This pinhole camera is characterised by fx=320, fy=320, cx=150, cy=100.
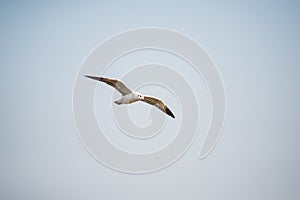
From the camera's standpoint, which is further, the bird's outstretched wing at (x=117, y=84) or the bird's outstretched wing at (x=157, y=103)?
the bird's outstretched wing at (x=157, y=103)

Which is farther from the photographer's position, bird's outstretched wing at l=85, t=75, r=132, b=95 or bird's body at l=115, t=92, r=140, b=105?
bird's body at l=115, t=92, r=140, b=105

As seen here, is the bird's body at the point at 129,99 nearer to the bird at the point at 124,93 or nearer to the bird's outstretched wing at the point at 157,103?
the bird at the point at 124,93

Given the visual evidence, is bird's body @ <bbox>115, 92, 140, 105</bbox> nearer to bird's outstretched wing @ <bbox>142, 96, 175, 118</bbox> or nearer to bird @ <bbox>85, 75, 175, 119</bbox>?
bird @ <bbox>85, 75, 175, 119</bbox>

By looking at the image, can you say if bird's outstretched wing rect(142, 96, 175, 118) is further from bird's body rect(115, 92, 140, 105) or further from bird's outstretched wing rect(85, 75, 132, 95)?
bird's outstretched wing rect(85, 75, 132, 95)

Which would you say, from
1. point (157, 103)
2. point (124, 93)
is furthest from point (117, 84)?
point (157, 103)

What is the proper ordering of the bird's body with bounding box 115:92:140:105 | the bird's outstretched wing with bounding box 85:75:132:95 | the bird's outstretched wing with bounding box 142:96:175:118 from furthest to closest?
the bird's outstretched wing with bounding box 142:96:175:118, the bird's body with bounding box 115:92:140:105, the bird's outstretched wing with bounding box 85:75:132:95

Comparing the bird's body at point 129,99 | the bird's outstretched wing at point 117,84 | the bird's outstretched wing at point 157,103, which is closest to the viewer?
the bird's outstretched wing at point 117,84

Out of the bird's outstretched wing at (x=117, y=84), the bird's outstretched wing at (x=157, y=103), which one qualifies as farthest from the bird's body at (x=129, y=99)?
the bird's outstretched wing at (x=157, y=103)

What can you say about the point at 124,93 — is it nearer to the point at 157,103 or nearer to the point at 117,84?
the point at 117,84

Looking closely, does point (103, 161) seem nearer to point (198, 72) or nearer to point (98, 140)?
point (98, 140)

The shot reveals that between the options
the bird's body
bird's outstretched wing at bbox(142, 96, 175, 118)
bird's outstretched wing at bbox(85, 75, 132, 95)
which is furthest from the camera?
bird's outstretched wing at bbox(142, 96, 175, 118)

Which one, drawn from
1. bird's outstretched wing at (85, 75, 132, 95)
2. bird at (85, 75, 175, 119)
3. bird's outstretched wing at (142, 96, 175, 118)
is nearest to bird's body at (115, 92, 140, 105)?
bird at (85, 75, 175, 119)

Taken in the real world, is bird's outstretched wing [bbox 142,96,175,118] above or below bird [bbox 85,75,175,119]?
above

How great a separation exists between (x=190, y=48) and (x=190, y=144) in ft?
13.0
